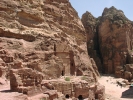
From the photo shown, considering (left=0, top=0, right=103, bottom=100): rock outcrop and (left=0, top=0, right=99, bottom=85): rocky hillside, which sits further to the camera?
(left=0, top=0, right=99, bottom=85): rocky hillside

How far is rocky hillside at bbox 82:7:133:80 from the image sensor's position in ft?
161

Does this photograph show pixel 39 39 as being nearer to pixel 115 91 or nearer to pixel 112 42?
pixel 115 91

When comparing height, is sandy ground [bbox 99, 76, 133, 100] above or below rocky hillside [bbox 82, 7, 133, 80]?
below

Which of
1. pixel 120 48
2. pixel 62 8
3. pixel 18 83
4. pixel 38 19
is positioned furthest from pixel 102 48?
pixel 18 83

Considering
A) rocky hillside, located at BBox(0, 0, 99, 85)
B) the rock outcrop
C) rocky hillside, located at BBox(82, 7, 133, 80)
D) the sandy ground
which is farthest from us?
rocky hillside, located at BBox(82, 7, 133, 80)

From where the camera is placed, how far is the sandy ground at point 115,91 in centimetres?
2745

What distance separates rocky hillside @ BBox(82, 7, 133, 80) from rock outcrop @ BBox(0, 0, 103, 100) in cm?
1887

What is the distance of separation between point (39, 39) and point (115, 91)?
17.8 m

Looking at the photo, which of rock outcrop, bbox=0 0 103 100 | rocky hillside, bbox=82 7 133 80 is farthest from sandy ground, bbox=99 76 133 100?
rocky hillside, bbox=82 7 133 80

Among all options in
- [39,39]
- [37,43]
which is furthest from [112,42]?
[37,43]

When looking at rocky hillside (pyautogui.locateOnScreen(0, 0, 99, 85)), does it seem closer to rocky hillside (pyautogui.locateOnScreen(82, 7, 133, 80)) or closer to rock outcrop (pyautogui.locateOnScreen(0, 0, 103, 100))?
rock outcrop (pyautogui.locateOnScreen(0, 0, 103, 100))

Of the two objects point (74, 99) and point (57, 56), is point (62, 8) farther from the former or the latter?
point (74, 99)

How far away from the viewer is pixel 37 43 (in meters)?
23.6

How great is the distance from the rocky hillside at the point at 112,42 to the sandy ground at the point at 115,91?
6.68 meters
